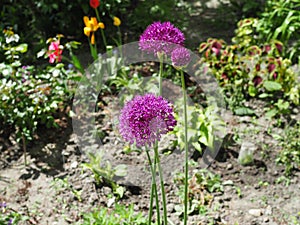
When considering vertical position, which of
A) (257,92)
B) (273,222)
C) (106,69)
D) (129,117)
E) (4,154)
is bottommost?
(273,222)

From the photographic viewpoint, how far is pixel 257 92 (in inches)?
148

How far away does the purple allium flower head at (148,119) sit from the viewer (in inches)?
54.9

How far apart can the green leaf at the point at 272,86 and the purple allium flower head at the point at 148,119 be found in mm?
2380

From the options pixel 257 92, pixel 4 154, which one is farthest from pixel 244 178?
pixel 4 154

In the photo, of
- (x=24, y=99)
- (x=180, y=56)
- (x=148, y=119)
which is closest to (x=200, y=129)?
(x=24, y=99)

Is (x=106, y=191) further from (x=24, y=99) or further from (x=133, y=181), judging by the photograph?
(x=24, y=99)

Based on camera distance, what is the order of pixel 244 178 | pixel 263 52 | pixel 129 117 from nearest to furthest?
pixel 129 117
pixel 244 178
pixel 263 52

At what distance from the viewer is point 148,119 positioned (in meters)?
1.39

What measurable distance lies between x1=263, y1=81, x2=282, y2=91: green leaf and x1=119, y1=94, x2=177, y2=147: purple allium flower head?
2380mm

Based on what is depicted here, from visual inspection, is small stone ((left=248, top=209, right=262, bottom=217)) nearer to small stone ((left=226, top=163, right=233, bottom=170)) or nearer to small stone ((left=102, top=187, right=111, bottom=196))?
small stone ((left=226, top=163, right=233, bottom=170))

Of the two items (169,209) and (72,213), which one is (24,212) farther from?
(169,209)

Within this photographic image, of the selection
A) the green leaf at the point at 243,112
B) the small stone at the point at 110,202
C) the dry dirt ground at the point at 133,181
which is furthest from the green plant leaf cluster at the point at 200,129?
the small stone at the point at 110,202

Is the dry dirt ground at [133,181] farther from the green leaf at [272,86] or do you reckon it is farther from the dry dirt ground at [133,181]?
the green leaf at [272,86]

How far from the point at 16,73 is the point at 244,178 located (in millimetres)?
1837
